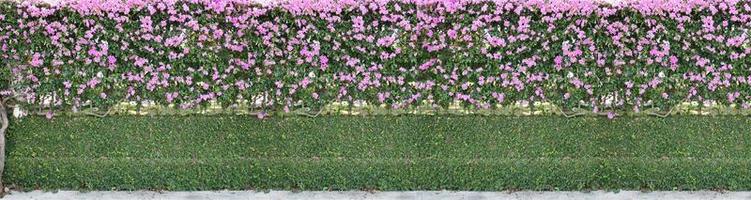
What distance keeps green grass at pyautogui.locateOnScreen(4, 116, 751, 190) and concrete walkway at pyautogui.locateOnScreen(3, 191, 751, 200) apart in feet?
0.28

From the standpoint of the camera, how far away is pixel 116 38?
839cm

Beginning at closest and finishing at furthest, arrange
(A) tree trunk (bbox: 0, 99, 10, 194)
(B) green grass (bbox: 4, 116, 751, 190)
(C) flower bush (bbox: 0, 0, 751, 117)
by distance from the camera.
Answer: (C) flower bush (bbox: 0, 0, 751, 117)
(A) tree trunk (bbox: 0, 99, 10, 194)
(B) green grass (bbox: 4, 116, 751, 190)

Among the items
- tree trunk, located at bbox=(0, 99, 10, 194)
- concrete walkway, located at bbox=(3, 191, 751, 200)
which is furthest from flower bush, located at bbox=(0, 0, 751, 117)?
concrete walkway, located at bbox=(3, 191, 751, 200)

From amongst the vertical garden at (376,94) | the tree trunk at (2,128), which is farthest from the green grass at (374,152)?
the tree trunk at (2,128)

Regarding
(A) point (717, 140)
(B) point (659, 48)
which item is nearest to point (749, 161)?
(A) point (717, 140)

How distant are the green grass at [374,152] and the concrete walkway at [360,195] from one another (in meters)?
0.09

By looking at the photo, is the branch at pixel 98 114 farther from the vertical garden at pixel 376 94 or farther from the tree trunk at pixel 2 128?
the tree trunk at pixel 2 128

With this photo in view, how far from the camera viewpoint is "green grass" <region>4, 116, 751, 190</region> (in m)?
8.71

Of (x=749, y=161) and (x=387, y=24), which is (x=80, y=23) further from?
(x=749, y=161)

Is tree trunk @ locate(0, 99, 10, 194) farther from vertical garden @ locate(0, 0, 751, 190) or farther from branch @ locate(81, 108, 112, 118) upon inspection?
branch @ locate(81, 108, 112, 118)

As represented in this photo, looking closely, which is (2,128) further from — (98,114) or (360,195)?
(360,195)

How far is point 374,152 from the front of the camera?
8.77 metres

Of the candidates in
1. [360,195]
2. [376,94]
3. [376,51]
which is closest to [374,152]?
[360,195]

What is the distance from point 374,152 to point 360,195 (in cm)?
33
